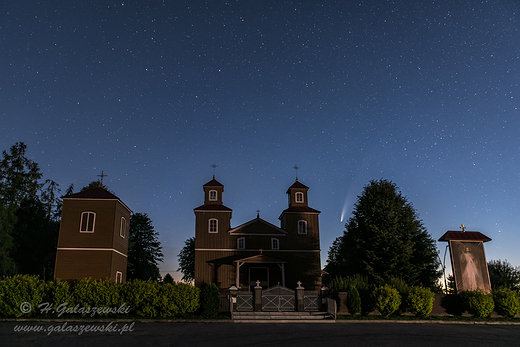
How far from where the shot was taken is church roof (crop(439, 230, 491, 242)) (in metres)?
22.3

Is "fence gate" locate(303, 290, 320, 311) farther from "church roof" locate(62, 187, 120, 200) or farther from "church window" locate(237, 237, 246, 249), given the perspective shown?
"church roof" locate(62, 187, 120, 200)

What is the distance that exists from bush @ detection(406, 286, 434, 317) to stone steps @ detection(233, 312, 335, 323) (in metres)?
4.54

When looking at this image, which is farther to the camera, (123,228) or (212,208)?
(212,208)

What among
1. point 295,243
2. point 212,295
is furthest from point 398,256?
point 212,295

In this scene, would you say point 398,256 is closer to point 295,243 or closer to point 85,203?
point 295,243

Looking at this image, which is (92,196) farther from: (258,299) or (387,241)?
(387,241)

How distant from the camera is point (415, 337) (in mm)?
13727

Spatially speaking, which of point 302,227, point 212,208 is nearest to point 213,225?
Result: point 212,208

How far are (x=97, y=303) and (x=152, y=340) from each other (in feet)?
22.0

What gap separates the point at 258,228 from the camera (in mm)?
30906

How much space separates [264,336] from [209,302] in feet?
19.6

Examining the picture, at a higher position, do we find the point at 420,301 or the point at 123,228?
the point at 123,228

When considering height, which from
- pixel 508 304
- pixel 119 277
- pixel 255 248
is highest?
pixel 255 248

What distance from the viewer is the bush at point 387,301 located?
62.6ft
